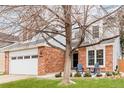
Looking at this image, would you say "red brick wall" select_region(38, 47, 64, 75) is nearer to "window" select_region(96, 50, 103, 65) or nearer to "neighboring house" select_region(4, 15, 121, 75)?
"neighboring house" select_region(4, 15, 121, 75)

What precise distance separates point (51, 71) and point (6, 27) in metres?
11.9

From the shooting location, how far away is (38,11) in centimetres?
1312

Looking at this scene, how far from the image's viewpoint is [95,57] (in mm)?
24109

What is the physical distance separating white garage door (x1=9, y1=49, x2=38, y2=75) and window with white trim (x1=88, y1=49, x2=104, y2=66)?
15.4 feet

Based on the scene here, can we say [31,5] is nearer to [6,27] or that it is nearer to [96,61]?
[6,27]

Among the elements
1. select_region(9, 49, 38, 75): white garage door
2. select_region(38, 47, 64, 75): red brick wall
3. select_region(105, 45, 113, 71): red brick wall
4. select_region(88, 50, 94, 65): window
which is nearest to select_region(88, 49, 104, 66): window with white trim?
select_region(88, 50, 94, 65): window

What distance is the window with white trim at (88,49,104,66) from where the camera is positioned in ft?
78.2

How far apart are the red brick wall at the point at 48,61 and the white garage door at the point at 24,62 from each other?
28.2 inches

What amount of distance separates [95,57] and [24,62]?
680 centimetres

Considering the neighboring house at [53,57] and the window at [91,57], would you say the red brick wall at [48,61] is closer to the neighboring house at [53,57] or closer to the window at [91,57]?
the neighboring house at [53,57]

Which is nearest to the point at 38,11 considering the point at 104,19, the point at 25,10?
the point at 25,10

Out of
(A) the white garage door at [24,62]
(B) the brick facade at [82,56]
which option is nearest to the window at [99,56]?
(B) the brick facade at [82,56]

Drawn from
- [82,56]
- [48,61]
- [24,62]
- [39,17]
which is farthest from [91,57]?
[39,17]

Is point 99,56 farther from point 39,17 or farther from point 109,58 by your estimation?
point 39,17
